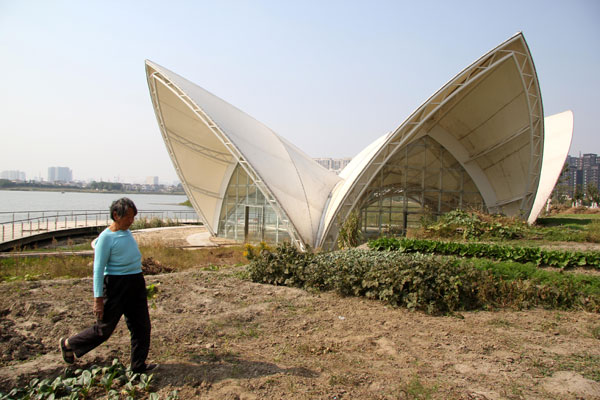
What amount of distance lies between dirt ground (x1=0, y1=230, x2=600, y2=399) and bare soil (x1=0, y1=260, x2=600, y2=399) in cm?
1

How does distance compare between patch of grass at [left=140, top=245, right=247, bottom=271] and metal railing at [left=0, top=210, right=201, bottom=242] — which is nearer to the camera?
patch of grass at [left=140, top=245, right=247, bottom=271]

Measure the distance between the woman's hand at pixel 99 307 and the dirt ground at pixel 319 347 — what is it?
0.79 metres

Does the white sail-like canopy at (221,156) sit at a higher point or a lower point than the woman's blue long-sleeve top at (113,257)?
higher

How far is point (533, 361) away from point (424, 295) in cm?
196

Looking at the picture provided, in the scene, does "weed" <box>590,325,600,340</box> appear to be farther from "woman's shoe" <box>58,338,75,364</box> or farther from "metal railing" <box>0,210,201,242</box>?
"metal railing" <box>0,210,201,242</box>

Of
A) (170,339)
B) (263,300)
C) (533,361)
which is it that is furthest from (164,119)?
(533,361)

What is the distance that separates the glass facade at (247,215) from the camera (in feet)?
58.2

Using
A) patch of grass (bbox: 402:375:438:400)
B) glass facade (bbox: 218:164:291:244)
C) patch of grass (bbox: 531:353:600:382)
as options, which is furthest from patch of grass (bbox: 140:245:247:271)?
patch of grass (bbox: 531:353:600:382)

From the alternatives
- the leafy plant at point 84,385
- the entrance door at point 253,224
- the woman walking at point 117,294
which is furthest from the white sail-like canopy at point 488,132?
the leafy plant at point 84,385

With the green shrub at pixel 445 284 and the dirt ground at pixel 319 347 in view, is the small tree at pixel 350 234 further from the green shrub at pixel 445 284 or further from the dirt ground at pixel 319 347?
the dirt ground at pixel 319 347

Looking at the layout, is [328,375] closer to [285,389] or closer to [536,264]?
[285,389]

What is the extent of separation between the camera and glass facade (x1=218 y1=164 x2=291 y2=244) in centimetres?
1773

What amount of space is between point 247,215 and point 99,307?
52.0 ft

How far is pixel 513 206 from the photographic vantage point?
1822cm
